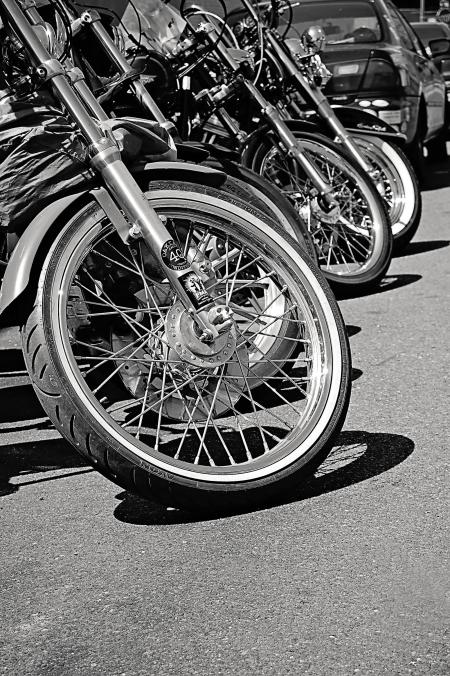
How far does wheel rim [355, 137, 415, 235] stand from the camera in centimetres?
705

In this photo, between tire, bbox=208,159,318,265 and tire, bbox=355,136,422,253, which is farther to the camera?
tire, bbox=355,136,422,253

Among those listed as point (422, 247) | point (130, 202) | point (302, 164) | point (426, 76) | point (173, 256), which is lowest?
point (422, 247)

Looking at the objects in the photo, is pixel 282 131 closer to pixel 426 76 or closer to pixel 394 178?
pixel 394 178

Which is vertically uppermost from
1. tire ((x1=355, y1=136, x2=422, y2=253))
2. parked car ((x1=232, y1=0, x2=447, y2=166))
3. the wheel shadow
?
parked car ((x1=232, y1=0, x2=447, y2=166))

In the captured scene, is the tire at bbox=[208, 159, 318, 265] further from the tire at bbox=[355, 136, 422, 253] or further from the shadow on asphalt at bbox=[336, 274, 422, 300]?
the tire at bbox=[355, 136, 422, 253]

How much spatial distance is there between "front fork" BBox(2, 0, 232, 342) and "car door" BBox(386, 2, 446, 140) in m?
5.98

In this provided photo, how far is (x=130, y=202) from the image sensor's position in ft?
10.0

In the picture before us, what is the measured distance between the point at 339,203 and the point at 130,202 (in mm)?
3293

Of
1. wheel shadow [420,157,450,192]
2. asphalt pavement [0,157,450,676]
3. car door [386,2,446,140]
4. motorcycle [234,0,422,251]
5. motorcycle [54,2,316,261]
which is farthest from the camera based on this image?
wheel shadow [420,157,450,192]

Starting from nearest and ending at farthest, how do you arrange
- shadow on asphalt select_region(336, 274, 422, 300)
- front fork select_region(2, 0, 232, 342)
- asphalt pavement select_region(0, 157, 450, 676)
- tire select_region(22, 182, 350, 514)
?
1. asphalt pavement select_region(0, 157, 450, 676)
2. tire select_region(22, 182, 350, 514)
3. front fork select_region(2, 0, 232, 342)
4. shadow on asphalt select_region(336, 274, 422, 300)

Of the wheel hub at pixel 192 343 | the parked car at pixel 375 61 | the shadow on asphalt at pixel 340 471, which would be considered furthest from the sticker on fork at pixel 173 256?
the parked car at pixel 375 61

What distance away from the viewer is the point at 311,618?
2.57 meters

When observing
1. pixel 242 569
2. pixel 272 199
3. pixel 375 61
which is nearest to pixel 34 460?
A: pixel 242 569

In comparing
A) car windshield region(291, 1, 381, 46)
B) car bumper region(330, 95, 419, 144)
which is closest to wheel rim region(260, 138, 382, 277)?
car bumper region(330, 95, 419, 144)
